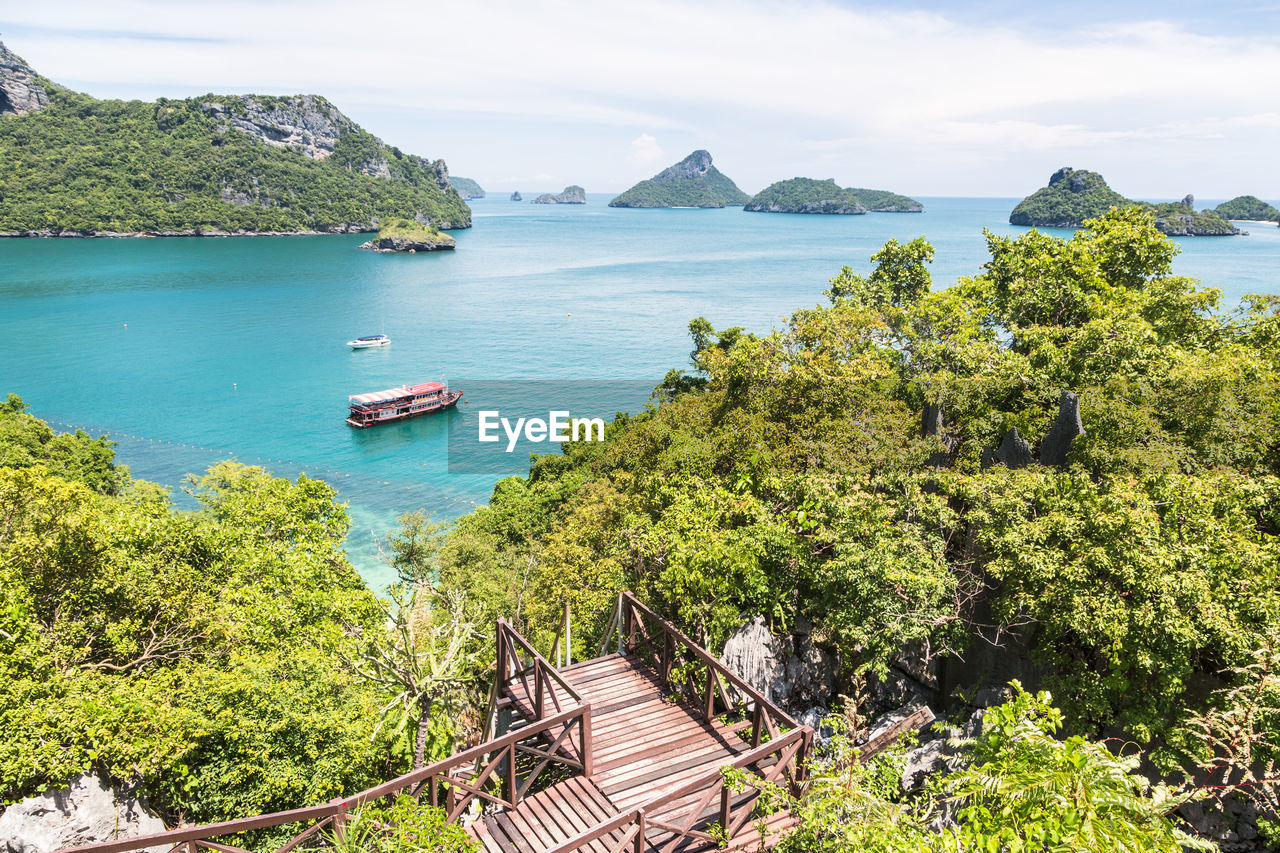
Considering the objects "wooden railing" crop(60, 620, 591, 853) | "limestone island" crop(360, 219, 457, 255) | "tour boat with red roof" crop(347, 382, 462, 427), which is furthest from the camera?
"limestone island" crop(360, 219, 457, 255)

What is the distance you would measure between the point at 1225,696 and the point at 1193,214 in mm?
199642

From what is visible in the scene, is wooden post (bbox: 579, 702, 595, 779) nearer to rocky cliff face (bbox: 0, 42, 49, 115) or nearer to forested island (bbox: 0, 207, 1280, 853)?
forested island (bbox: 0, 207, 1280, 853)

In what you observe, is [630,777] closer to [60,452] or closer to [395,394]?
[60,452]

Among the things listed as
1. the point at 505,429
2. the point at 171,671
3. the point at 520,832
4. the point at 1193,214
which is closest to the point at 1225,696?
the point at 520,832

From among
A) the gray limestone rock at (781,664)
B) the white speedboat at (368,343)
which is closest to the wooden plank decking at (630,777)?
the gray limestone rock at (781,664)

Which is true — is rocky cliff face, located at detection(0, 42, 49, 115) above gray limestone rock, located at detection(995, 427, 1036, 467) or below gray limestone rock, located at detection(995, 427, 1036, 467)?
above

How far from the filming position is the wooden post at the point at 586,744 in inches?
393

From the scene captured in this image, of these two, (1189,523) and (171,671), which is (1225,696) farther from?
(171,671)

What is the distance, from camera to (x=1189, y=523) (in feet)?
35.8

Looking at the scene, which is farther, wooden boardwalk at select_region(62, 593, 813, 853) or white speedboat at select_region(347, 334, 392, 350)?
white speedboat at select_region(347, 334, 392, 350)

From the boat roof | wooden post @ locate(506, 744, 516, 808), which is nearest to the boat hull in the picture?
the boat roof

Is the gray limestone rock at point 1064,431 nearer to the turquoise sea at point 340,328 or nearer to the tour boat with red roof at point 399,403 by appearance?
the turquoise sea at point 340,328

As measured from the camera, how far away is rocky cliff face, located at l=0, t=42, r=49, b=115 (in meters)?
175

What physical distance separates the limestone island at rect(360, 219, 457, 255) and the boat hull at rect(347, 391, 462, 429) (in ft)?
333
